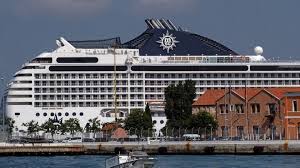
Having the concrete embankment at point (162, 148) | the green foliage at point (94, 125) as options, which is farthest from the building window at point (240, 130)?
the green foliage at point (94, 125)

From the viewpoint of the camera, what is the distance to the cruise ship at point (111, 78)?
174875mm

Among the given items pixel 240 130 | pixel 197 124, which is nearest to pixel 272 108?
pixel 240 130

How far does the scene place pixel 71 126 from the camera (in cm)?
16525

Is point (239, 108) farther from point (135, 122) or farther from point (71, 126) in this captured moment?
point (71, 126)

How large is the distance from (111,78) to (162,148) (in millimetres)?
64995

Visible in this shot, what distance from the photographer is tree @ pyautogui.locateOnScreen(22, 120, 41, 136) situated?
16821cm

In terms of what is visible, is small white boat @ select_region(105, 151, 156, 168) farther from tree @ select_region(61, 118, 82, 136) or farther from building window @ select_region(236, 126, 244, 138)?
tree @ select_region(61, 118, 82, 136)

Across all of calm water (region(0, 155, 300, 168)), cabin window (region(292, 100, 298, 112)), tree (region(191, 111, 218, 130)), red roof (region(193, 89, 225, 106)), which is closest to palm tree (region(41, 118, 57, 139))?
red roof (region(193, 89, 225, 106))

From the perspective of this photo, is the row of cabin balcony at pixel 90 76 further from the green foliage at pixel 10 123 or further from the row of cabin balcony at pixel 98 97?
the green foliage at pixel 10 123

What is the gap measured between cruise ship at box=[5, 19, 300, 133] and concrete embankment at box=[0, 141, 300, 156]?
168 feet

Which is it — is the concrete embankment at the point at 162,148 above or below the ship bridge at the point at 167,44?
below

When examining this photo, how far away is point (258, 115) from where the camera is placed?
133750 millimetres

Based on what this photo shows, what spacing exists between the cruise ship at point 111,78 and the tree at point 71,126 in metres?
4.05

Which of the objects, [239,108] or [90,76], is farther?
[90,76]
